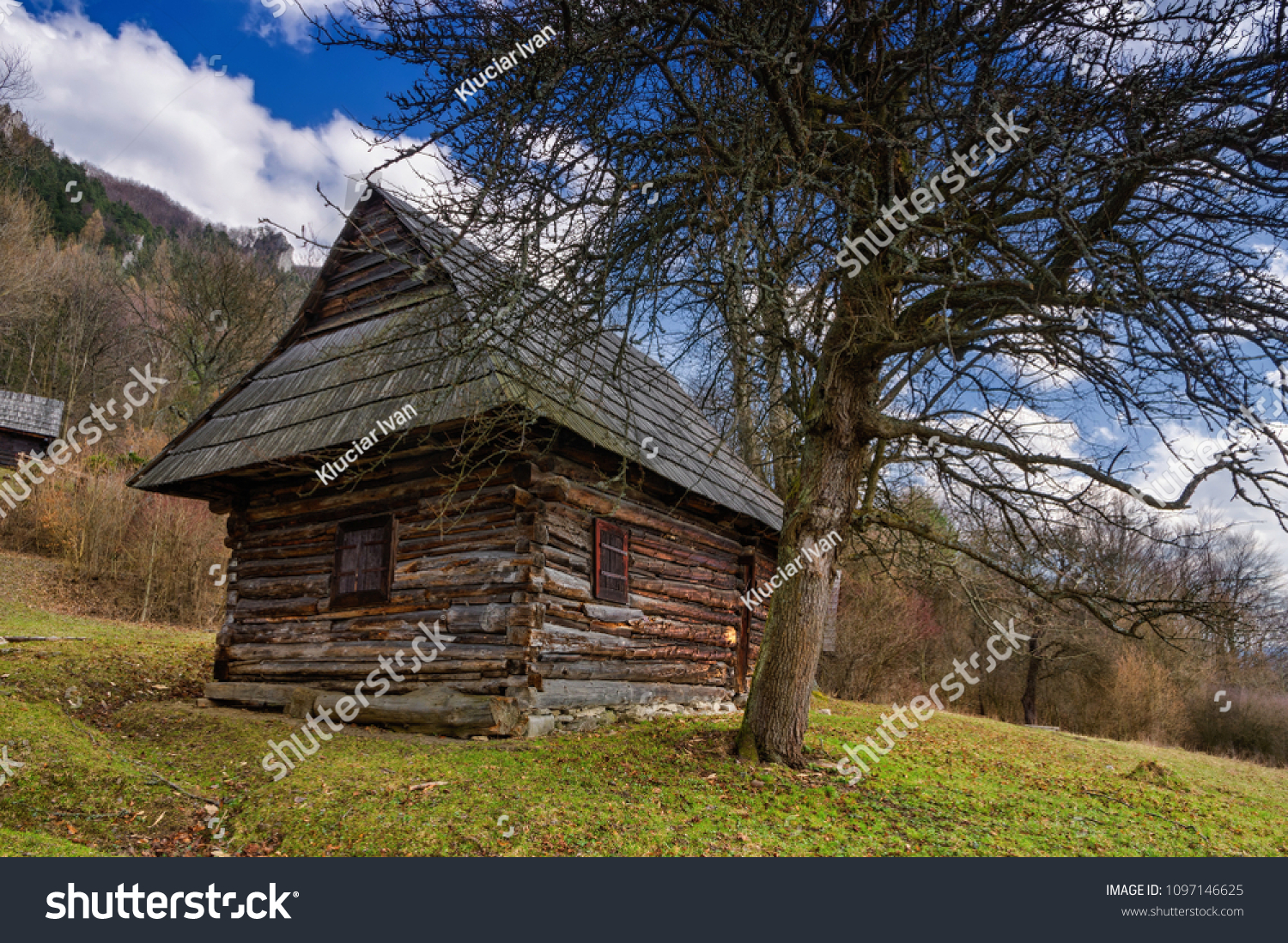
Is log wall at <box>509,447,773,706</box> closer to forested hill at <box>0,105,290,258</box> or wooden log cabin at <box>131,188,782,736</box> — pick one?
wooden log cabin at <box>131,188,782,736</box>

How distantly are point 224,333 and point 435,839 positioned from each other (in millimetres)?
23485

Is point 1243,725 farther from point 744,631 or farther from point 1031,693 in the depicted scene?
point 744,631

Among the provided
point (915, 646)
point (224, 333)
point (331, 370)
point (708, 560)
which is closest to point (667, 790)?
point (708, 560)

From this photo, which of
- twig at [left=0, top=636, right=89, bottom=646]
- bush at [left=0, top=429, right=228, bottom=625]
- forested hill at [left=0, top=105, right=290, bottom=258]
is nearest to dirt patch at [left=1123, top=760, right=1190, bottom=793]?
twig at [left=0, top=636, right=89, bottom=646]

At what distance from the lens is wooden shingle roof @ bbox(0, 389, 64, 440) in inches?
971

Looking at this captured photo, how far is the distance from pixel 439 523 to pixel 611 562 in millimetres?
2132

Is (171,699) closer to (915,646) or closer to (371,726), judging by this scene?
(371,726)

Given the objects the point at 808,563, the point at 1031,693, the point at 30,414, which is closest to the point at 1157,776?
the point at 808,563

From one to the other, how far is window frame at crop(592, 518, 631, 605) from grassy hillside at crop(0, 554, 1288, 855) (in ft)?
4.95

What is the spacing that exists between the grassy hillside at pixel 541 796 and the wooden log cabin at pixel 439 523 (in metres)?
0.76

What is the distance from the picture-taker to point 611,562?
9273mm

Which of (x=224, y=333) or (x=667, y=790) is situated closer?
(x=667, y=790)

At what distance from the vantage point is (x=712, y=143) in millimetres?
5387

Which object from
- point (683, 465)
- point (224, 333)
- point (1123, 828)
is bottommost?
point (1123, 828)
